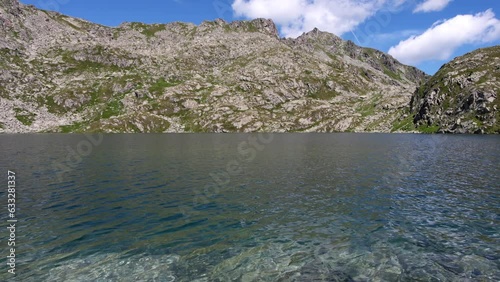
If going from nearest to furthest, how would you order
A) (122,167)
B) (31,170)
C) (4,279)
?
1. (4,279)
2. (31,170)
3. (122,167)

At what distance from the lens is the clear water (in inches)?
872

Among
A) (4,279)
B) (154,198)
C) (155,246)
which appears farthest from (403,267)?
(154,198)

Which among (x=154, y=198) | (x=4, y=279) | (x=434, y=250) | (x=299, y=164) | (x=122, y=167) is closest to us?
(x=4, y=279)

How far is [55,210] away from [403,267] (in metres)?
35.8

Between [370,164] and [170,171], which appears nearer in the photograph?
[170,171]

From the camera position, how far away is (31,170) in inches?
2498

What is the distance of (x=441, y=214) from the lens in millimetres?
33969

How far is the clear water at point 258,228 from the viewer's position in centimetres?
2214

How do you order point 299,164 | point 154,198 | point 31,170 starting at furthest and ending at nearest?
1. point 299,164
2. point 31,170
3. point 154,198

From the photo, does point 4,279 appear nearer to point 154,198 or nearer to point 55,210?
point 55,210

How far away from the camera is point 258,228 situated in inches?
1200

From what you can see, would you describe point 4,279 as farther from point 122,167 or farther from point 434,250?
point 122,167

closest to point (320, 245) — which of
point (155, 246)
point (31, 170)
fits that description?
point (155, 246)

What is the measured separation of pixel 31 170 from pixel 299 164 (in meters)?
57.0
